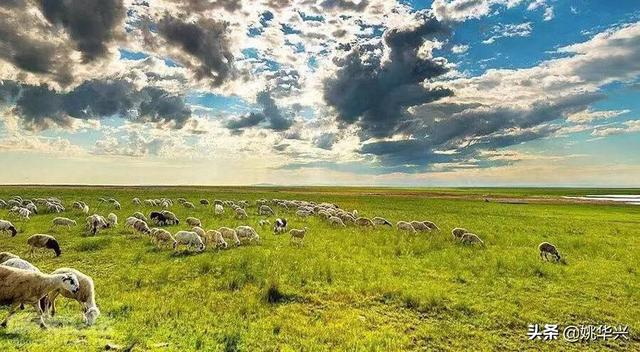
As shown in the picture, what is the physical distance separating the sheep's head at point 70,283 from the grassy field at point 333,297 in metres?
0.96

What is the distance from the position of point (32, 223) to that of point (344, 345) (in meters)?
31.2

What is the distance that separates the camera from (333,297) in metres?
13.4

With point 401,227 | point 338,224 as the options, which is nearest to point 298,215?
point 338,224

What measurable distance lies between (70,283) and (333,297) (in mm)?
7784

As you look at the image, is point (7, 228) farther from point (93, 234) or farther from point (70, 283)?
point (70, 283)

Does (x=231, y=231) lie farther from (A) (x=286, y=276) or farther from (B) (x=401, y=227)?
(B) (x=401, y=227)

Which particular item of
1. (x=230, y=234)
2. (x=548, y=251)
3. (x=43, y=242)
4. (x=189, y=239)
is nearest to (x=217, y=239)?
(x=189, y=239)

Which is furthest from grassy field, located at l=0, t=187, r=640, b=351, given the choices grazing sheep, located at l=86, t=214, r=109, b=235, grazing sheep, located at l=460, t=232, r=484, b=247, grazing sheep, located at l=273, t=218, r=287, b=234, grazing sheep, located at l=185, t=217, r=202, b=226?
grazing sheep, located at l=185, t=217, r=202, b=226

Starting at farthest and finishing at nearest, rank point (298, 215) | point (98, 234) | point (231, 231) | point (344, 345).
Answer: point (298, 215) → point (98, 234) → point (231, 231) → point (344, 345)

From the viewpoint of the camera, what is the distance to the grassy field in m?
9.73

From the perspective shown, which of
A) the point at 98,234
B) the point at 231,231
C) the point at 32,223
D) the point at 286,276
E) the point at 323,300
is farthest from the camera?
the point at 32,223

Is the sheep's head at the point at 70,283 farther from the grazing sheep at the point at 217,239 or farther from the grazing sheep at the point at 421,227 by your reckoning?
the grazing sheep at the point at 421,227

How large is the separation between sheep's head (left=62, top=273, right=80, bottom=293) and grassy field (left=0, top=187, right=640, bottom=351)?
963 mm

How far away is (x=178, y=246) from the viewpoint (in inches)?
864
